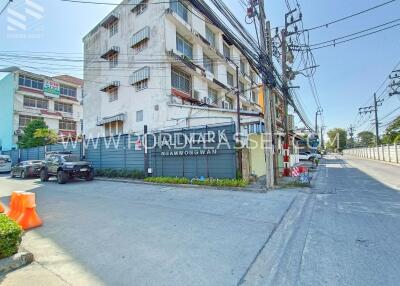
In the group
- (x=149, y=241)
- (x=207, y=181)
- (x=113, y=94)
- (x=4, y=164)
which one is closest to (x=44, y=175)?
(x=113, y=94)

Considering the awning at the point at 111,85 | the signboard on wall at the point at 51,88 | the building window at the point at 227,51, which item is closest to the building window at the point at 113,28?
the awning at the point at 111,85

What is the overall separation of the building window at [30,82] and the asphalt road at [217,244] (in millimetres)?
33438

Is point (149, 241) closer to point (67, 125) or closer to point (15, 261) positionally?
point (15, 261)

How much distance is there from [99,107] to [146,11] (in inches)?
418

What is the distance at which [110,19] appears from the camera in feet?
73.0

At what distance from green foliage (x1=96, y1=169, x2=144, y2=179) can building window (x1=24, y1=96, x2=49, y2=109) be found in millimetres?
24716

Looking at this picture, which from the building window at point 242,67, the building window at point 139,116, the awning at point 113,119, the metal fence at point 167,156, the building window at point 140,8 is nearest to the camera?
the metal fence at point 167,156

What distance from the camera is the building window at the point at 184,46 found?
19.5 meters

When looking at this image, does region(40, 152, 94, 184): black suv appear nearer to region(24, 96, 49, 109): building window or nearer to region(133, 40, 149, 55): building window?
region(133, 40, 149, 55): building window

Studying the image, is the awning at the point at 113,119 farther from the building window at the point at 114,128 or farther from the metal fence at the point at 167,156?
the metal fence at the point at 167,156

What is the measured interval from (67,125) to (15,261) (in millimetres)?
40008

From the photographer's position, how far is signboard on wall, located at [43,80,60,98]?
34281 millimetres

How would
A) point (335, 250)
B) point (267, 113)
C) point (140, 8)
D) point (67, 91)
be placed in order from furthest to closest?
point (67, 91) → point (140, 8) → point (267, 113) → point (335, 250)

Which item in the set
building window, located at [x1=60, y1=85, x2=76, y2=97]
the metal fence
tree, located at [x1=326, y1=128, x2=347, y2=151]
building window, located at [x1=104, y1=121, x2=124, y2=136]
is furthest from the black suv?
tree, located at [x1=326, y1=128, x2=347, y2=151]
